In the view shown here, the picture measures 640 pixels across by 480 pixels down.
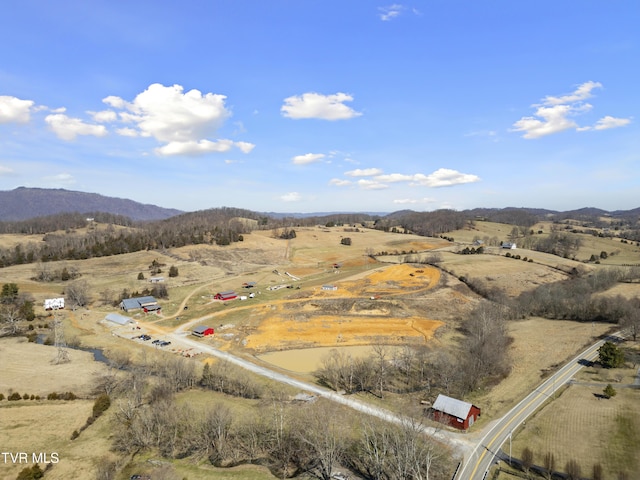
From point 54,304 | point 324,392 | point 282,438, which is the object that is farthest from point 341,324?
point 54,304

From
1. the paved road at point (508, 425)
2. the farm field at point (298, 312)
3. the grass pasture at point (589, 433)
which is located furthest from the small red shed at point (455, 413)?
the grass pasture at point (589, 433)

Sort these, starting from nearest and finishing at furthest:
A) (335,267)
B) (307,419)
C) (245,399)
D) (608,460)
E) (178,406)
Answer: (608,460) < (307,419) < (178,406) < (245,399) < (335,267)

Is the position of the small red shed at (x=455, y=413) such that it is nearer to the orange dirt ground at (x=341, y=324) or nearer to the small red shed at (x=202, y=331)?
the orange dirt ground at (x=341, y=324)

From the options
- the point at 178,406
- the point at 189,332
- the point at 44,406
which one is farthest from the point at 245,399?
the point at 189,332

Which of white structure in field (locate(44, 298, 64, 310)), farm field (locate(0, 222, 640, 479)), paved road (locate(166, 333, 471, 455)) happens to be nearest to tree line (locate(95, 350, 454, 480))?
paved road (locate(166, 333, 471, 455))

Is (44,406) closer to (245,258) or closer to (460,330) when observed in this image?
(460,330)

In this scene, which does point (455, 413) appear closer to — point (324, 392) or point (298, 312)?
point (324, 392)
